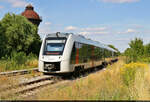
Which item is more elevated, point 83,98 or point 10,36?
point 10,36

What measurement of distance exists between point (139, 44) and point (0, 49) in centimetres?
2677

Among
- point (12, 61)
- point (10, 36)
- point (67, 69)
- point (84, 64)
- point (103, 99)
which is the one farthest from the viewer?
point (10, 36)

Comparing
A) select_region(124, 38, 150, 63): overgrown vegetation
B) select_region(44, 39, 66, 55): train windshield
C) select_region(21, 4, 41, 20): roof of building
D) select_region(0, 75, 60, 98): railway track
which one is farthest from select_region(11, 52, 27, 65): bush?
select_region(21, 4, 41, 20): roof of building

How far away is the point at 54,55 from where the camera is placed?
1414cm

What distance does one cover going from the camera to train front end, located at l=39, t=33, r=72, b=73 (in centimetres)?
1388

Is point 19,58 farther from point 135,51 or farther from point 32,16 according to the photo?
point 32,16

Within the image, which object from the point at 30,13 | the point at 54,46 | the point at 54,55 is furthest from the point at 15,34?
the point at 54,55

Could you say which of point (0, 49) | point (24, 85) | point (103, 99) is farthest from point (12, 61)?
point (0, 49)

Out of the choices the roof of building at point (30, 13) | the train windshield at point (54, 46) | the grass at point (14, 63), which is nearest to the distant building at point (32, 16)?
the roof of building at point (30, 13)

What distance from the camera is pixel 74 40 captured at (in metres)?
15.0

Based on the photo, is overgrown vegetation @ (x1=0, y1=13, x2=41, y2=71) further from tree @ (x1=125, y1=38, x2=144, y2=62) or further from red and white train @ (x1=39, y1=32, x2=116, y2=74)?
red and white train @ (x1=39, y1=32, x2=116, y2=74)

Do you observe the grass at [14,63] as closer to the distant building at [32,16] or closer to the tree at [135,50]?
the tree at [135,50]

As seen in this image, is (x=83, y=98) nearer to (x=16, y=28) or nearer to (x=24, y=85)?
(x=24, y=85)

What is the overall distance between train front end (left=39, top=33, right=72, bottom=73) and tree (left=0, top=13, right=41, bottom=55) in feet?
103
